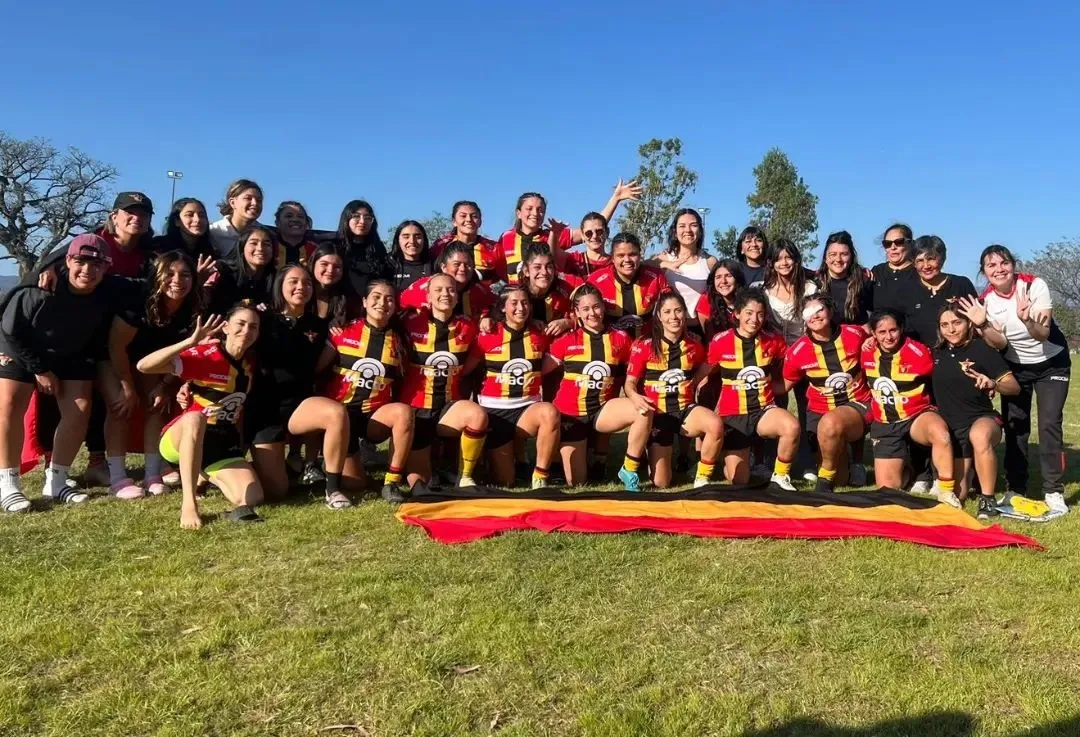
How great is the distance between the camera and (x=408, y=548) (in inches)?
172

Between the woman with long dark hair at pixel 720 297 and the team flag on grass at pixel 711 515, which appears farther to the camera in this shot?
the woman with long dark hair at pixel 720 297

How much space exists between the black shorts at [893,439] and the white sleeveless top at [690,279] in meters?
1.81

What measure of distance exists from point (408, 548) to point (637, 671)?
1765 millimetres

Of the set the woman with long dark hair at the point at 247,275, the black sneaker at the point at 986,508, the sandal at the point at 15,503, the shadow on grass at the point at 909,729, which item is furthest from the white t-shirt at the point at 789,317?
the sandal at the point at 15,503

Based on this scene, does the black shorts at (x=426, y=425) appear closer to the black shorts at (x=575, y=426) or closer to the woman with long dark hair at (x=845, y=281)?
the black shorts at (x=575, y=426)

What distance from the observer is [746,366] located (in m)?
6.23

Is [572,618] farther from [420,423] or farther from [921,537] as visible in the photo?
[420,423]

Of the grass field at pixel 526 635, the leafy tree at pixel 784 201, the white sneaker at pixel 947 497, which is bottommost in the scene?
the grass field at pixel 526 635

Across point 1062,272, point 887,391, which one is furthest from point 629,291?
point 1062,272

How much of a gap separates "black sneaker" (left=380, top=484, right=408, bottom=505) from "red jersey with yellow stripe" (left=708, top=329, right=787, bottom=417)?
253 cm

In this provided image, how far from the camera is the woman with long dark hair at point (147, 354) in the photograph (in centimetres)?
541

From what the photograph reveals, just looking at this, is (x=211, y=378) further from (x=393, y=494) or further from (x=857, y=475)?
(x=857, y=475)

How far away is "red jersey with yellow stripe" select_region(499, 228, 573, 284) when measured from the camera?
689 cm

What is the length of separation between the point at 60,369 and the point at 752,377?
4.93 metres
